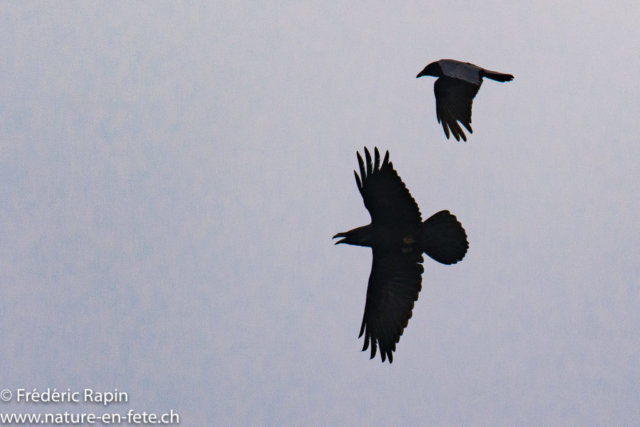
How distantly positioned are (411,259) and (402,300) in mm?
647

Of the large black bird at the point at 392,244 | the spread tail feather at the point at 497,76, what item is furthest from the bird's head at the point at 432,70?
the large black bird at the point at 392,244

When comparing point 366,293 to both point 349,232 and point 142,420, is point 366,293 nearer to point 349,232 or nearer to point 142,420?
point 349,232

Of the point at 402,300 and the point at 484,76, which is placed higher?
the point at 484,76

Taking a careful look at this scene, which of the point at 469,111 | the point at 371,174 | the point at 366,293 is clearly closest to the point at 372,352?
the point at 366,293

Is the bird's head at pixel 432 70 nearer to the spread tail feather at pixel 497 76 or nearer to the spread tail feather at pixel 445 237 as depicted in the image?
the spread tail feather at pixel 497 76

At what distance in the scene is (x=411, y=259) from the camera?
1221cm

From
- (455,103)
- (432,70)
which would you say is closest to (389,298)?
(455,103)

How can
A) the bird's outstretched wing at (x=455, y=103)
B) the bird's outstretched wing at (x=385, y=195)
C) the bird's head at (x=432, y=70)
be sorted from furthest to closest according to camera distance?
1. the bird's head at (x=432, y=70)
2. the bird's outstretched wing at (x=455, y=103)
3. the bird's outstretched wing at (x=385, y=195)

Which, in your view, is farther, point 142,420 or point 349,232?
point 142,420

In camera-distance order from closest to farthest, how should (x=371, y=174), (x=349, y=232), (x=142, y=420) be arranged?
1. (x=371, y=174)
2. (x=349, y=232)
3. (x=142, y=420)

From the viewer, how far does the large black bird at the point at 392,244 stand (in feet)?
37.2

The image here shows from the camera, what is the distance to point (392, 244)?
1203 centimetres

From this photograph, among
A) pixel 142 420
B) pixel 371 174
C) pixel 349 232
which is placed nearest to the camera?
pixel 371 174

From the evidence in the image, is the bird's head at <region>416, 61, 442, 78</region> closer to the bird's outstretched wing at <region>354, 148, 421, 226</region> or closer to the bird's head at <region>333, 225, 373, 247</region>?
the bird's outstretched wing at <region>354, 148, 421, 226</region>
